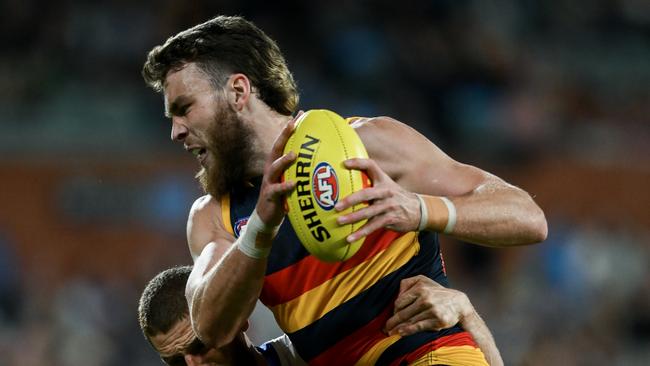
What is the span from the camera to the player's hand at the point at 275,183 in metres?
3.59

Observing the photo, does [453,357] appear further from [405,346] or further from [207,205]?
[207,205]

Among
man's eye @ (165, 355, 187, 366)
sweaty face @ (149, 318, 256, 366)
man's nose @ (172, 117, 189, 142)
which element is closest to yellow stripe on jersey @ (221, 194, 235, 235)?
man's nose @ (172, 117, 189, 142)

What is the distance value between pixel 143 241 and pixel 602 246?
4.69m

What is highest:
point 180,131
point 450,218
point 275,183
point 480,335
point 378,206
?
point 180,131

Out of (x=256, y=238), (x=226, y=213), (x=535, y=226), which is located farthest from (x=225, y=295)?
(x=535, y=226)

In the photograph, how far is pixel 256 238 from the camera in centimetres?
383

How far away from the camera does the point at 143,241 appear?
39.0 ft

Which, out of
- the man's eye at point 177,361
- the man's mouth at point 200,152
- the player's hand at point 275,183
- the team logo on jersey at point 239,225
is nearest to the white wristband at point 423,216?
the player's hand at point 275,183

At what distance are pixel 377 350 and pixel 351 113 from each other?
313 inches

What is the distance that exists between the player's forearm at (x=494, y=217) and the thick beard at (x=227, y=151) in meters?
0.92

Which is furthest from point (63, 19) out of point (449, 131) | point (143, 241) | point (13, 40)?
point (449, 131)

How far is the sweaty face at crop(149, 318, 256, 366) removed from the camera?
15.4 ft

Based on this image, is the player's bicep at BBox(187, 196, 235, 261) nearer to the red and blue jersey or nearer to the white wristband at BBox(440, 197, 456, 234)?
the red and blue jersey

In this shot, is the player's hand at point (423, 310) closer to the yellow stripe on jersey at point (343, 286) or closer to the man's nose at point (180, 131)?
the yellow stripe on jersey at point (343, 286)
